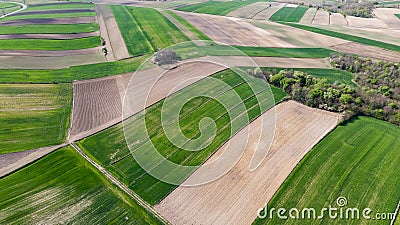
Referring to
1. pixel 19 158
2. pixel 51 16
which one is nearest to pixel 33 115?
pixel 19 158

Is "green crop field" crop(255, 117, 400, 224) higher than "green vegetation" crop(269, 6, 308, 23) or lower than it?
lower

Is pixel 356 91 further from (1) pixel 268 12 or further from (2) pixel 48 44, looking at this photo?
(1) pixel 268 12

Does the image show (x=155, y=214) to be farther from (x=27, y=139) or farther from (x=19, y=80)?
(x=19, y=80)

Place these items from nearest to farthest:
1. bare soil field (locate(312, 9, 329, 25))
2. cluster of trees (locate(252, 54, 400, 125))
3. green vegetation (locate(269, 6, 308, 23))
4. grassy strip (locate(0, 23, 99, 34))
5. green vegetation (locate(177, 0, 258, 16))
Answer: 1. cluster of trees (locate(252, 54, 400, 125))
2. grassy strip (locate(0, 23, 99, 34))
3. bare soil field (locate(312, 9, 329, 25))
4. green vegetation (locate(269, 6, 308, 23))
5. green vegetation (locate(177, 0, 258, 16))

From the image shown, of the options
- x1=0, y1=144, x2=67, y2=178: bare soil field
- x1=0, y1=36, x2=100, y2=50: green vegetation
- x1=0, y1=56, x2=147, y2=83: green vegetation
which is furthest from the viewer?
x1=0, y1=36, x2=100, y2=50: green vegetation

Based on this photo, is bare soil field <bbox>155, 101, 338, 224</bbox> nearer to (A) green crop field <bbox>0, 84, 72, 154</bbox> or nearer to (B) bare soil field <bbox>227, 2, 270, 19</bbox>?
(A) green crop field <bbox>0, 84, 72, 154</bbox>

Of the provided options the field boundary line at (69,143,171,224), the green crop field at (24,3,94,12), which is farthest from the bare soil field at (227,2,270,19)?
the field boundary line at (69,143,171,224)
